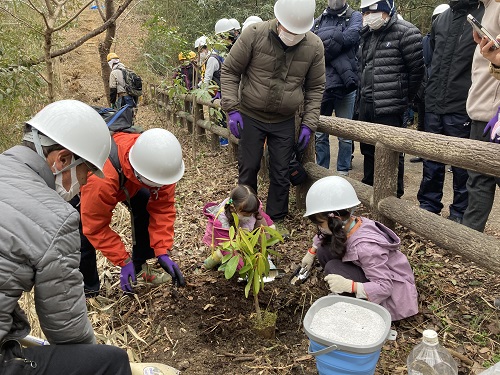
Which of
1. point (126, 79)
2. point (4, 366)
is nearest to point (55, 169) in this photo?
point (4, 366)

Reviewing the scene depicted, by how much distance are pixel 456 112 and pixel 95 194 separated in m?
2.91

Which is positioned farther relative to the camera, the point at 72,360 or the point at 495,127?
the point at 495,127

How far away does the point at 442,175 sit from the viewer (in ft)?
13.3

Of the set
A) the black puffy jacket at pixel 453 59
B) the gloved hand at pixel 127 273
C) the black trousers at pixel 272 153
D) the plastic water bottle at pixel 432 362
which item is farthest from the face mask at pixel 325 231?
the black puffy jacket at pixel 453 59

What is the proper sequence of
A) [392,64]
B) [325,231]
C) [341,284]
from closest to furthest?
[341,284] < [325,231] < [392,64]

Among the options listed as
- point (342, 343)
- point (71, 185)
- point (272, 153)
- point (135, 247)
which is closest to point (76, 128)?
point (71, 185)

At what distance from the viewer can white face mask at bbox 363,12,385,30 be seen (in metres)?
3.95

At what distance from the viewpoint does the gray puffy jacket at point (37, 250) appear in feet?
4.91

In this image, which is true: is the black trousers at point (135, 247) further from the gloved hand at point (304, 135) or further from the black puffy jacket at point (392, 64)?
the black puffy jacket at point (392, 64)

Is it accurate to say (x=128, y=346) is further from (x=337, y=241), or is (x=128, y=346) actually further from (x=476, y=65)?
(x=476, y=65)

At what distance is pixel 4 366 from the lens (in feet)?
5.24

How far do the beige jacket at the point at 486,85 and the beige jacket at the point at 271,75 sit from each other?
1311 millimetres

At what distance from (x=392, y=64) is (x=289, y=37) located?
42.6 inches

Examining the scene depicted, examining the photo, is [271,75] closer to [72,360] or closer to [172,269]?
[172,269]
